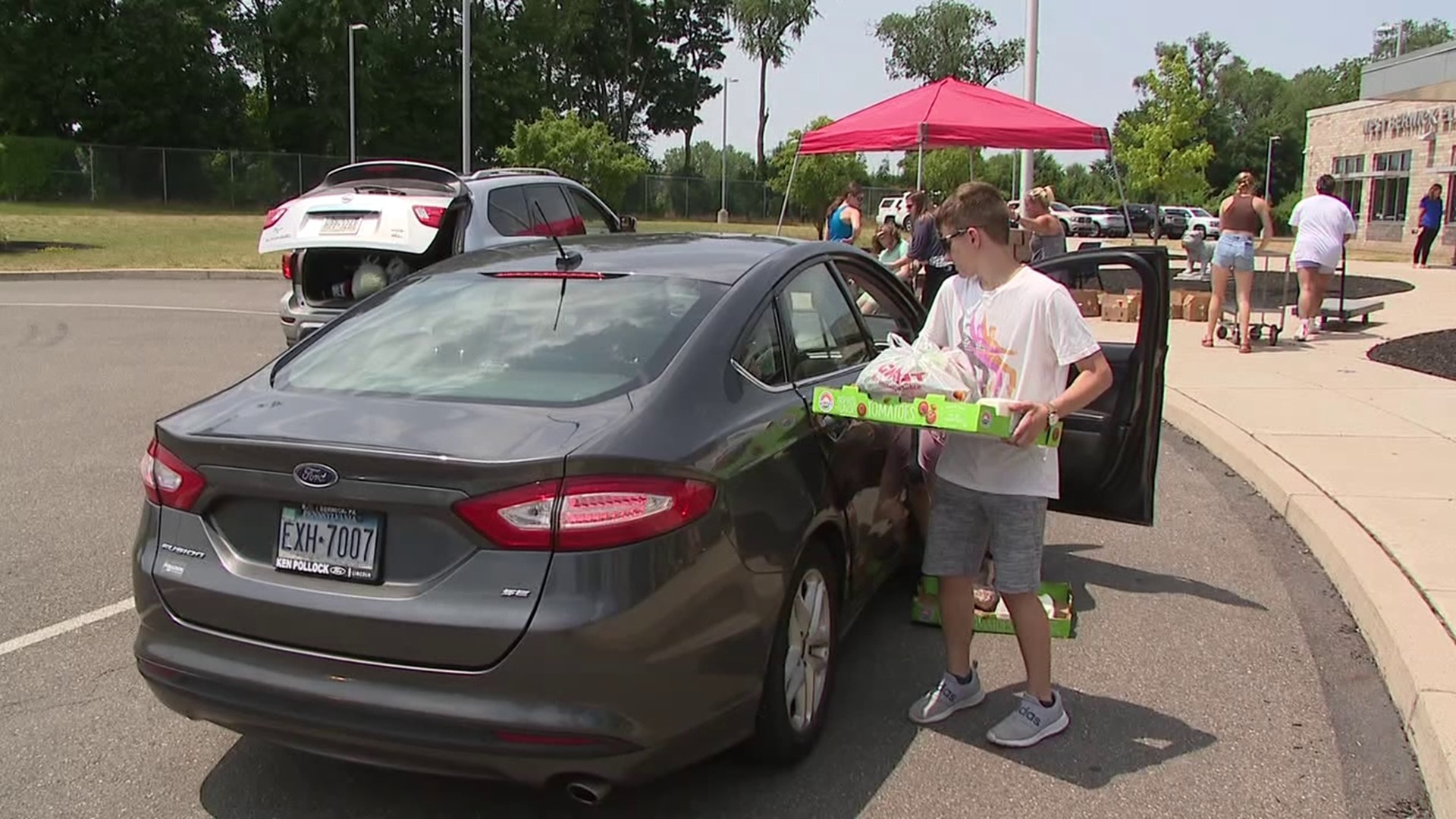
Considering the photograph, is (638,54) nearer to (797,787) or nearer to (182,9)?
(182,9)

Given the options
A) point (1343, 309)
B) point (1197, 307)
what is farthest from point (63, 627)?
point (1343, 309)

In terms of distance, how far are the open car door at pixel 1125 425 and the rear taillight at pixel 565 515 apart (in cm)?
243

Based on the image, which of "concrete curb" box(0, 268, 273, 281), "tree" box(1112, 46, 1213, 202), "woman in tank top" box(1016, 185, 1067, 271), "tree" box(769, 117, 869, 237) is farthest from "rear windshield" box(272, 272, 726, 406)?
"tree" box(769, 117, 869, 237)

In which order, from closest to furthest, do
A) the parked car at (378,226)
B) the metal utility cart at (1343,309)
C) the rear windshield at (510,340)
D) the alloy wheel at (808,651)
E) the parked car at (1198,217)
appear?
1. the rear windshield at (510,340)
2. the alloy wheel at (808,651)
3. the parked car at (378,226)
4. the metal utility cart at (1343,309)
5. the parked car at (1198,217)

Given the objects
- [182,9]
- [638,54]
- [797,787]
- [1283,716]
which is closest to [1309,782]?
[1283,716]

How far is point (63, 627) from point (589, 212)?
26.9 ft

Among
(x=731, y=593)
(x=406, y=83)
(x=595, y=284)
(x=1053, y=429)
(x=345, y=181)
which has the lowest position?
(x=731, y=593)

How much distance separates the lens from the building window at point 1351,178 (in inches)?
1729

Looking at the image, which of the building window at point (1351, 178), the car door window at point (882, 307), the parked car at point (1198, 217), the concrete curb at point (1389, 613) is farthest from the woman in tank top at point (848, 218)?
the parked car at point (1198, 217)

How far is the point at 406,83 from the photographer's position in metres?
58.9

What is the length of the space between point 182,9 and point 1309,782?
57442 millimetres

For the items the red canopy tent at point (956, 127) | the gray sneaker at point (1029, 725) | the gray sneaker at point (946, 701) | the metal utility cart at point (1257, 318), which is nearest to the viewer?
the gray sneaker at point (1029, 725)

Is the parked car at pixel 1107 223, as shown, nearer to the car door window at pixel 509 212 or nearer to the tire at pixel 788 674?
the car door window at pixel 509 212

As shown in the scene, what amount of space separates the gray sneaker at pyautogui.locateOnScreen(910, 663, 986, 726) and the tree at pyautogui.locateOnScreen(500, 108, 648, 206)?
3432cm
